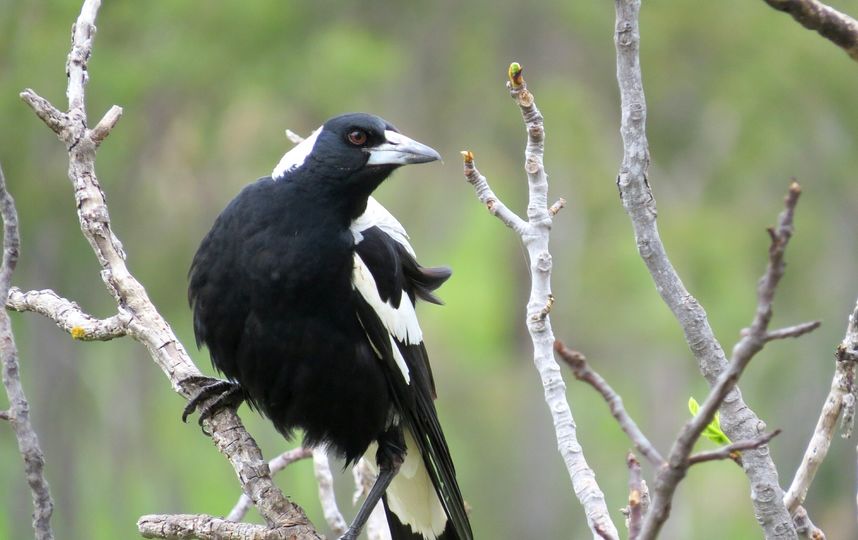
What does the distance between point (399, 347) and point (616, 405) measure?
2082 millimetres

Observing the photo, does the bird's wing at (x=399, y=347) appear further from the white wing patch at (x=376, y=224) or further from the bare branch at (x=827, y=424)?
the bare branch at (x=827, y=424)

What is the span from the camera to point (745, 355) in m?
1.66

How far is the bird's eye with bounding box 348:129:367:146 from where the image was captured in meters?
3.80

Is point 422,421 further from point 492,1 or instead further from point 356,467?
point 492,1

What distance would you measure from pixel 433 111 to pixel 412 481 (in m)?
7.46

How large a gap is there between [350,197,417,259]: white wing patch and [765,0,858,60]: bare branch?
1922mm

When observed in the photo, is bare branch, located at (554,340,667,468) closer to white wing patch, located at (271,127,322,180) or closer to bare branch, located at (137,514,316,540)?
bare branch, located at (137,514,316,540)

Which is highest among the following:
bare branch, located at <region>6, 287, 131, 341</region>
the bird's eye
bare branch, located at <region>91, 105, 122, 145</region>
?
bare branch, located at <region>91, 105, 122, 145</region>

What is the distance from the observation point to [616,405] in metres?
1.75

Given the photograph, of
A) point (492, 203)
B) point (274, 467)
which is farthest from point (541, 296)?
point (274, 467)

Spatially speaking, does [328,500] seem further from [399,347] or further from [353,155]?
[353,155]

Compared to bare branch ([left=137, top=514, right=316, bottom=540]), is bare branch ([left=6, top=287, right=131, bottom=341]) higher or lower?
higher

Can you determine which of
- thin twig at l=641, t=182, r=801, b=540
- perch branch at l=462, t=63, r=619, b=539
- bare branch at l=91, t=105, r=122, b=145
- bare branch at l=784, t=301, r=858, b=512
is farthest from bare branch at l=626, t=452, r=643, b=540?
bare branch at l=91, t=105, r=122, b=145

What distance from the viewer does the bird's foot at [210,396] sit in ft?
11.4
